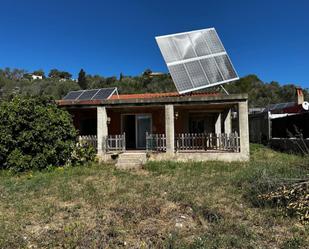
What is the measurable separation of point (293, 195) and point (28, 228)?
5411 millimetres

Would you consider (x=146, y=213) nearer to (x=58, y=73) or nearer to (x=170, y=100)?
(x=170, y=100)

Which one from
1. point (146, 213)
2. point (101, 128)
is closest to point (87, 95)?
point (101, 128)

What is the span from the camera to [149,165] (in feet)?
41.5

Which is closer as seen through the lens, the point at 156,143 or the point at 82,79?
the point at 156,143

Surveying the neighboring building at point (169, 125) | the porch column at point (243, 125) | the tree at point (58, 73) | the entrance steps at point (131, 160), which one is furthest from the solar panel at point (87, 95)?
the tree at point (58, 73)

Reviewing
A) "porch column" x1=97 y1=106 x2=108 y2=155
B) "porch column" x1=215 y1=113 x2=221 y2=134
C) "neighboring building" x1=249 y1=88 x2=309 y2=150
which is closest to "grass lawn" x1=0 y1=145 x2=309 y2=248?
"porch column" x1=97 y1=106 x2=108 y2=155

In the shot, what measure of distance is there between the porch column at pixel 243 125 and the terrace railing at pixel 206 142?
33 centimetres

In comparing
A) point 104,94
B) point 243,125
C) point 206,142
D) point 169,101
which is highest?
point 104,94

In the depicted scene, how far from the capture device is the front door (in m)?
18.1

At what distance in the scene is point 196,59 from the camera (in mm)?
15133

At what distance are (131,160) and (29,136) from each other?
14.4 ft

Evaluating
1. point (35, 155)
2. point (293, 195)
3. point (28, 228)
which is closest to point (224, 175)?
point (293, 195)

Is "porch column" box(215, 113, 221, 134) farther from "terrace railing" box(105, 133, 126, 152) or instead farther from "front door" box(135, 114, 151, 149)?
"terrace railing" box(105, 133, 126, 152)

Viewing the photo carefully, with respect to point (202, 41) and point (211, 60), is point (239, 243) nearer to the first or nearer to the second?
point (211, 60)
